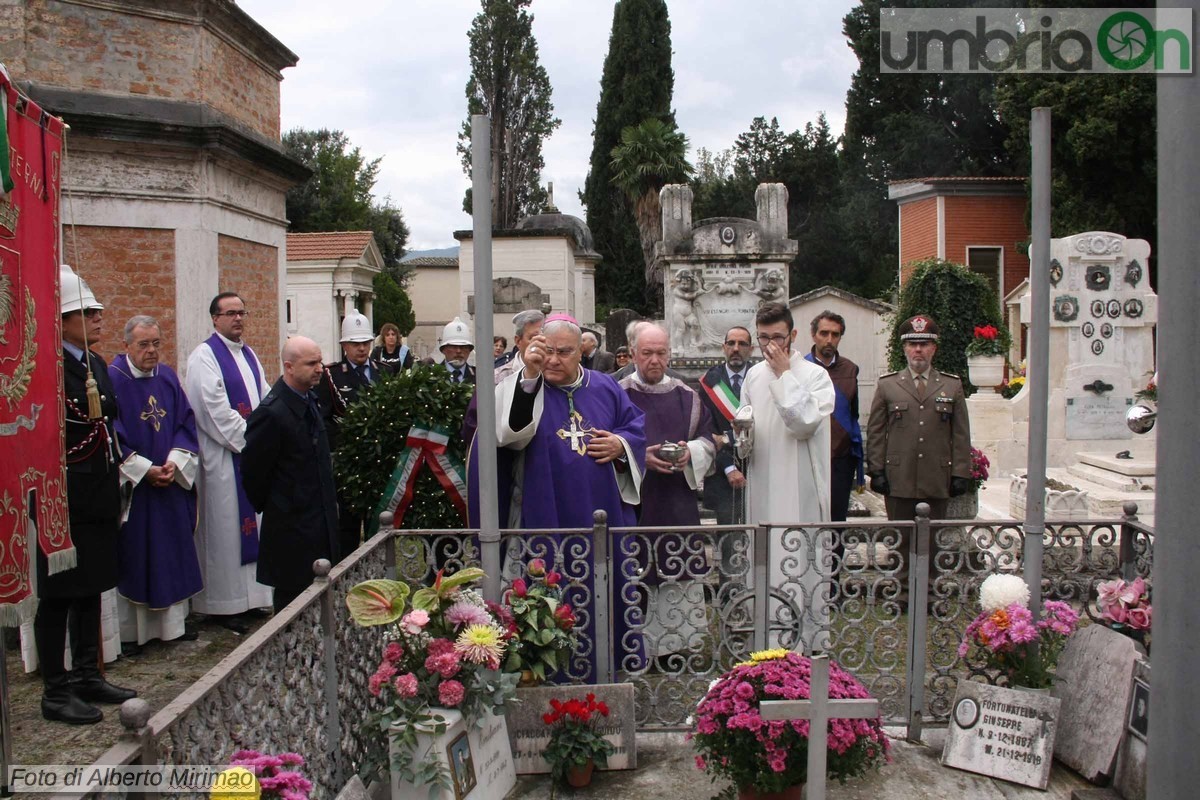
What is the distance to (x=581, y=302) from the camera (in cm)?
3025

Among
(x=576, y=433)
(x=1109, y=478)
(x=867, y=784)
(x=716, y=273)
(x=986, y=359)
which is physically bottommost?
(x=867, y=784)

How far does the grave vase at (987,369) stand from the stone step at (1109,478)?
2.25 meters

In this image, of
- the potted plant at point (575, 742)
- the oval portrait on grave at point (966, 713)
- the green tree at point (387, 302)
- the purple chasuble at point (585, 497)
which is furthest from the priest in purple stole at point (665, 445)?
the green tree at point (387, 302)

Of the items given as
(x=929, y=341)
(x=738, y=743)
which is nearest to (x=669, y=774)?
(x=738, y=743)

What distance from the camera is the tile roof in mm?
27961

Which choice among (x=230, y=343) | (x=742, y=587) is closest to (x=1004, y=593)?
(x=742, y=587)

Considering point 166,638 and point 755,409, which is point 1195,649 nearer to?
point 755,409

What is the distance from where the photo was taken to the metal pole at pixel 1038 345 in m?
3.65

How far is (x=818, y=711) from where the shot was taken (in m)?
3.10

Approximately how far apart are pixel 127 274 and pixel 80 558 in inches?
148

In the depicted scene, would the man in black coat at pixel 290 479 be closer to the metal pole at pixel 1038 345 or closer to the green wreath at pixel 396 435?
the green wreath at pixel 396 435

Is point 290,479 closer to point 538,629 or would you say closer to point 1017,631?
point 538,629

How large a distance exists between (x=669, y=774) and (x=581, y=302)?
26573 millimetres

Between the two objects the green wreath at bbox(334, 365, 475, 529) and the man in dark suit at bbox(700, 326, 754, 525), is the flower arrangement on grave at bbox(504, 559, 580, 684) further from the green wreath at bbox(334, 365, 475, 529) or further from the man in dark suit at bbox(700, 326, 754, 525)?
→ the man in dark suit at bbox(700, 326, 754, 525)
